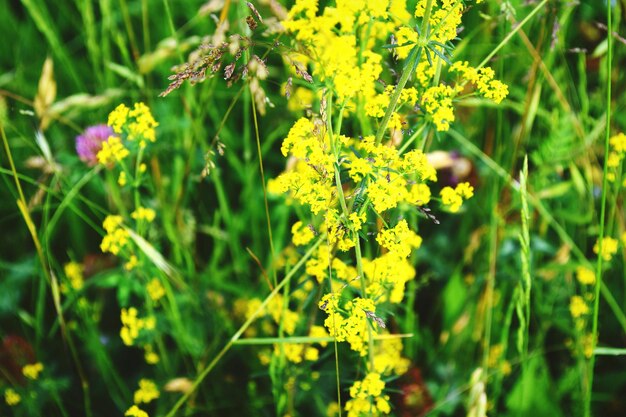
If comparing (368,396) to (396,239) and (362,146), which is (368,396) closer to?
(396,239)

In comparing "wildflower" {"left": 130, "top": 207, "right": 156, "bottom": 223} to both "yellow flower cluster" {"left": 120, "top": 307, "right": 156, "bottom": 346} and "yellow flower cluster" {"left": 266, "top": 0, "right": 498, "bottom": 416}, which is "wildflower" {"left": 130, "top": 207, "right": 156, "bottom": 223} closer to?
"yellow flower cluster" {"left": 120, "top": 307, "right": 156, "bottom": 346}

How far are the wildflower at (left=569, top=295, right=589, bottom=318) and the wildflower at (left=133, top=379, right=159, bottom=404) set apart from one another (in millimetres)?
1187

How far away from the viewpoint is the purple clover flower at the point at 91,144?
5.17 feet

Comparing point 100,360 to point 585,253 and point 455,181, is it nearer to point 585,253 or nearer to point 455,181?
point 455,181

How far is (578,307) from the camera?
62.9 inches

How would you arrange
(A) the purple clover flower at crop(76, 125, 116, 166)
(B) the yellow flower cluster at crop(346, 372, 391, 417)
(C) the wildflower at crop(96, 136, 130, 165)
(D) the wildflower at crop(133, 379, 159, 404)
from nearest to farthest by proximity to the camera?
1. (B) the yellow flower cluster at crop(346, 372, 391, 417)
2. (C) the wildflower at crop(96, 136, 130, 165)
3. (D) the wildflower at crop(133, 379, 159, 404)
4. (A) the purple clover flower at crop(76, 125, 116, 166)

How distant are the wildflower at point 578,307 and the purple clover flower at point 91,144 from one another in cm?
143

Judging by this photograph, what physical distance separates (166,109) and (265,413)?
1.05 m

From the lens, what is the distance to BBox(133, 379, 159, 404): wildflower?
1.46m

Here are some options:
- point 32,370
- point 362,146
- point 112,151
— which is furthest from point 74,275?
point 362,146

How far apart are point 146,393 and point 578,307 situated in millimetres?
1229

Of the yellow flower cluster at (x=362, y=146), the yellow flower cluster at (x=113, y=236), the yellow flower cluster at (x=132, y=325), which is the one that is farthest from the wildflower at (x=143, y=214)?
the yellow flower cluster at (x=362, y=146)

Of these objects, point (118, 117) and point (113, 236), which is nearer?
point (118, 117)

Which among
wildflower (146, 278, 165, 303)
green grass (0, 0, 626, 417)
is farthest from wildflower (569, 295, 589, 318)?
wildflower (146, 278, 165, 303)
